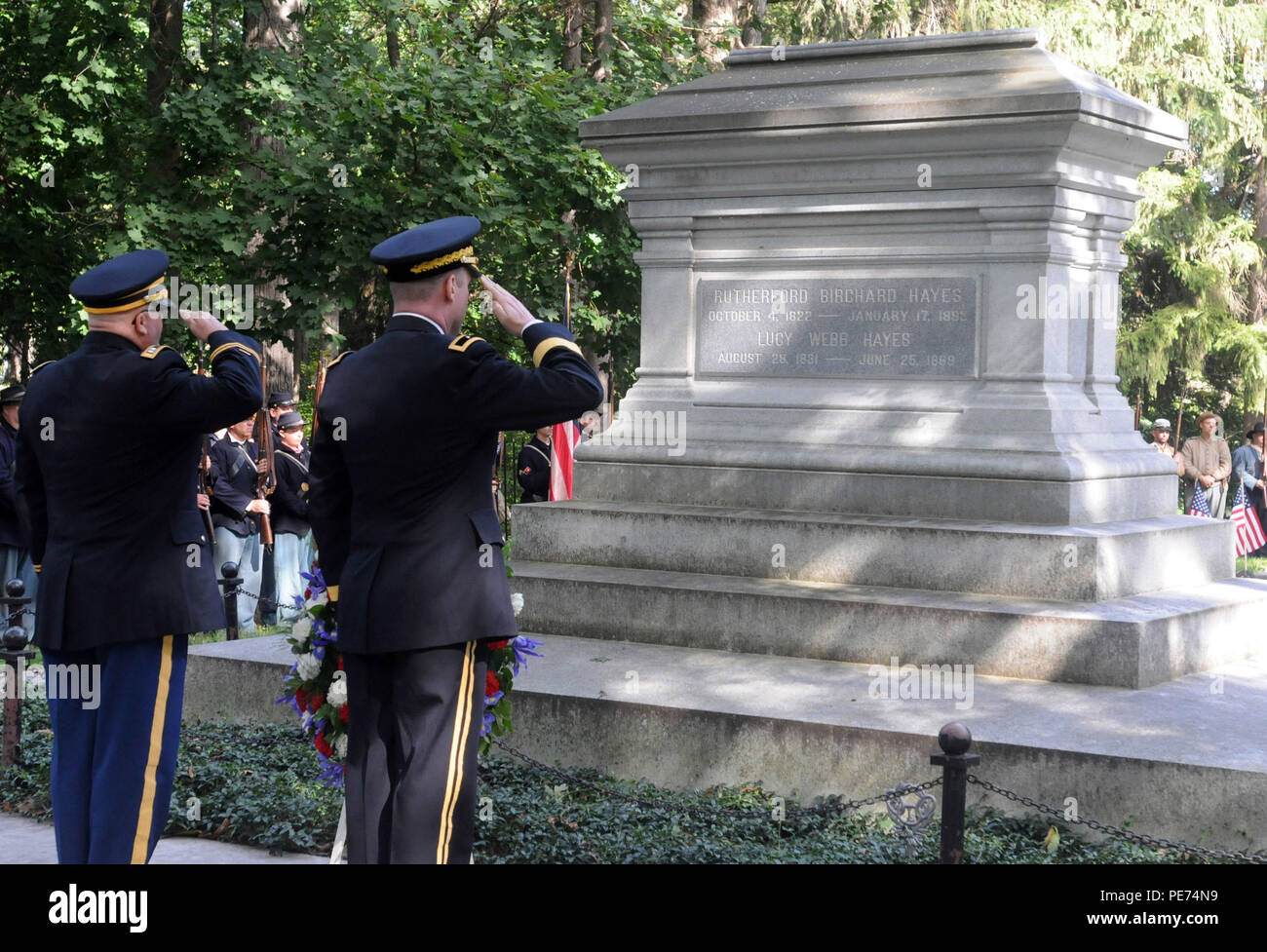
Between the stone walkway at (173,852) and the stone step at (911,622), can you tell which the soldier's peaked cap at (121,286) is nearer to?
the stone walkway at (173,852)

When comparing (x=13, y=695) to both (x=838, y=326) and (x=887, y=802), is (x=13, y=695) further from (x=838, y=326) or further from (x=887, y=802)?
(x=838, y=326)

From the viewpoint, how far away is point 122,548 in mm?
5207

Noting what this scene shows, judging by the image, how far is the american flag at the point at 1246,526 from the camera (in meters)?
18.0

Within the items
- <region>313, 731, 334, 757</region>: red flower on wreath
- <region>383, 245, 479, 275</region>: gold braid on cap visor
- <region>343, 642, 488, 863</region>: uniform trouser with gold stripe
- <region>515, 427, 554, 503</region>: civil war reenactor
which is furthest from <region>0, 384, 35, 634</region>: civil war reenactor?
<region>383, 245, 479, 275</region>: gold braid on cap visor

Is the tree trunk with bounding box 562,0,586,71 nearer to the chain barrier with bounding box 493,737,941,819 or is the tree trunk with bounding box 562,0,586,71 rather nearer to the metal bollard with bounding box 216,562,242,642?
the metal bollard with bounding box 216,562,242,642

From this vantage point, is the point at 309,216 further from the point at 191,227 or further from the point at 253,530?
the point at 253,530

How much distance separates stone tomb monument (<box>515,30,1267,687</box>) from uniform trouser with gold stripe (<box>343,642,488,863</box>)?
3786 mm

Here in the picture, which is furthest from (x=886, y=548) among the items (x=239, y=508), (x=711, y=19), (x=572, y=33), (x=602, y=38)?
(x=711, y=19)

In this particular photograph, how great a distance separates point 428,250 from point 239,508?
8.63 metres

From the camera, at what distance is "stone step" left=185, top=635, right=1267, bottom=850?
20.6ft

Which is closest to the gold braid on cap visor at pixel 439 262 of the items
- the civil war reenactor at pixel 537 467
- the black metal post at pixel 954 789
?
the black metal post at pixel 954 789

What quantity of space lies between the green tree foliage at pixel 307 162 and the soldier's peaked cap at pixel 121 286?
864 cm

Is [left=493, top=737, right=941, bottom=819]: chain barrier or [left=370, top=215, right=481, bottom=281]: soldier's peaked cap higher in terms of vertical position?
[left=370, top=215, right=481, bottom=281]: soldier's peaked cap
